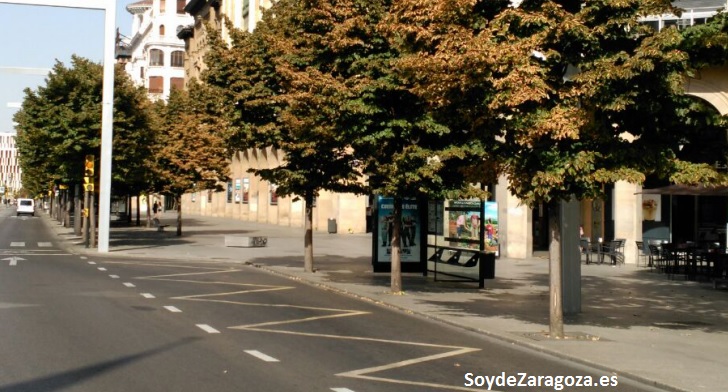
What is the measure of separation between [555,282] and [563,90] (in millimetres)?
2965

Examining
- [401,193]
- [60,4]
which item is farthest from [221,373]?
→ [60,4]

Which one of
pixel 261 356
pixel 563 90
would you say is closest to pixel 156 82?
pixel 563 90

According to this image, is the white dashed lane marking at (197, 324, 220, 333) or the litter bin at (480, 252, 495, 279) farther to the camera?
the litter bin at (480, 252, 495, 279)

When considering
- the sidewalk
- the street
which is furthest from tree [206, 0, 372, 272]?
the street

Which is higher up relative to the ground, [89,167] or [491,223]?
[89,167]

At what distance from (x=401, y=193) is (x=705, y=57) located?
7939 mm

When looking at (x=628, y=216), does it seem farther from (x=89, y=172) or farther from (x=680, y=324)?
(x=89, y=172)

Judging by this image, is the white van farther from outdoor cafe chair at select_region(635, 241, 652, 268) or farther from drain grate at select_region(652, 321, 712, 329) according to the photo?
drain grate at select_region(652, 321, 712, 329)

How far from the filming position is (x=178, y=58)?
118500 millimetres

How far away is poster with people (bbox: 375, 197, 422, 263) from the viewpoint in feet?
79.3

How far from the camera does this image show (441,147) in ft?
62.7

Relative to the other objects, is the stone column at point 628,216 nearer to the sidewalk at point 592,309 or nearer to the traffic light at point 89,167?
the sidewalk at point 592,309

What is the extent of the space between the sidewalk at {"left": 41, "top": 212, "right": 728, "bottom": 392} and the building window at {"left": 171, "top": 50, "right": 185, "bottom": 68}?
87567 millimetres

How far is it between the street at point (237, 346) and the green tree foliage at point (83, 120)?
1759 centimetres
